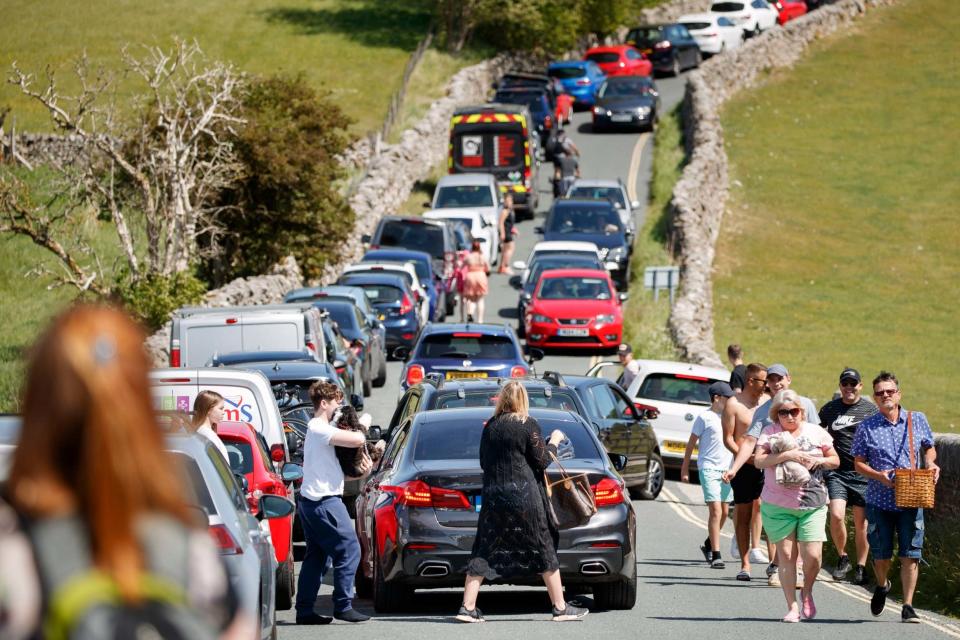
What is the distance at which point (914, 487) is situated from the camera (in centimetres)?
1147

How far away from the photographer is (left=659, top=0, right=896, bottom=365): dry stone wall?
34031 millimetres

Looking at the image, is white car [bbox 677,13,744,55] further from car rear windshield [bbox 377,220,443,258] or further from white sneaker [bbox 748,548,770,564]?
white sneaker [bbox 748,548,770,564]

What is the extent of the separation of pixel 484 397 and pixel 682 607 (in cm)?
299

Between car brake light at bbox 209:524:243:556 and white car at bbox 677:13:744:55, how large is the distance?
221ft

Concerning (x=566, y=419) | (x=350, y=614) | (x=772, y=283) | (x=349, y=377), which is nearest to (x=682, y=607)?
(x=566, y=419)

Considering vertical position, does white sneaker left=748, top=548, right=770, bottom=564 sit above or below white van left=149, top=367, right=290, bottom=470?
below

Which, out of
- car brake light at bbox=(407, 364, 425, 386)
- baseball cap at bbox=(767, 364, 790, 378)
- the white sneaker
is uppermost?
baseball cap at bbox=(767, 364, 790, 378)

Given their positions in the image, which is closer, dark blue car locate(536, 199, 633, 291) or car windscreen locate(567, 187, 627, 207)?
dark blue car locate(536, 199, 633, 291)

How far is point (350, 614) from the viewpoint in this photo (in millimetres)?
11219

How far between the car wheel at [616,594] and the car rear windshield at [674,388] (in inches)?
394

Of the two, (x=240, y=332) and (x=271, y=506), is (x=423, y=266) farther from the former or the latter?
(x=271, y=506)

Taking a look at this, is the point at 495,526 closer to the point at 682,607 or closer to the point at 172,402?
the point at 682,607

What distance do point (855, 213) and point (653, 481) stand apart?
3502 centimetres

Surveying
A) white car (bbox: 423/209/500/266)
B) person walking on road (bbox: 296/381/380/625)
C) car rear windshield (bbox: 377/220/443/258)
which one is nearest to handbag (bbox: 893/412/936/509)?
person walking on road (bbox: 296/381/380/625)
